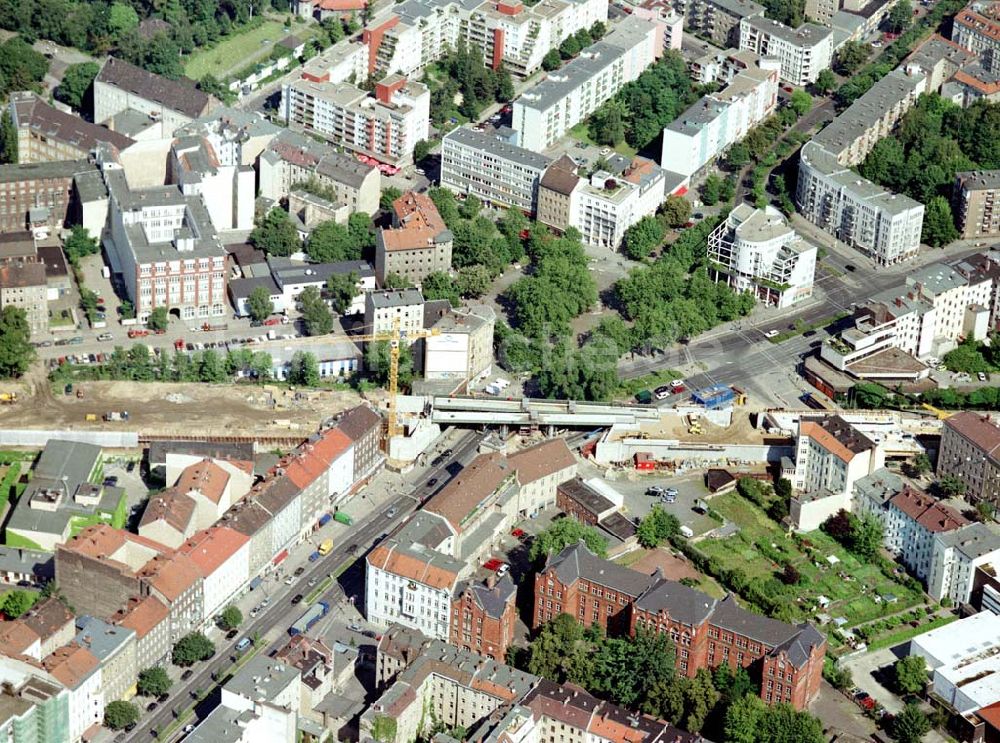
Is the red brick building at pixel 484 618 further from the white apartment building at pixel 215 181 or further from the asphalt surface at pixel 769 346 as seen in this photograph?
the white apartment building at pixel 215 181

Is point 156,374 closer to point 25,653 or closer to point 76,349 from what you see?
point 76,349

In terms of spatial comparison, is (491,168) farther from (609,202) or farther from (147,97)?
(147,97)

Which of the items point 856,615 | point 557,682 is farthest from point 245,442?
point 856,615

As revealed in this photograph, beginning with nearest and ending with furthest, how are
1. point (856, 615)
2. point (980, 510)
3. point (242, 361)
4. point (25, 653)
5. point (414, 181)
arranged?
point (25, 653)
point (856, 615)
point (980, 510)
point (242, 361)
point (414, 181)

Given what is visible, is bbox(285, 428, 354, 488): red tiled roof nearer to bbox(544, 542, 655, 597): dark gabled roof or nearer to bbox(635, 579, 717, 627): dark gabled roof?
bbox(544, 542, 655, 597): dark gabled roof

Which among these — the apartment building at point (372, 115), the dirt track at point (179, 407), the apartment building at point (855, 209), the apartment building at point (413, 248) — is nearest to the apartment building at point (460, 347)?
the dirt track at point (179, 407)

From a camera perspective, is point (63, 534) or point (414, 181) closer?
point (63, 534)
